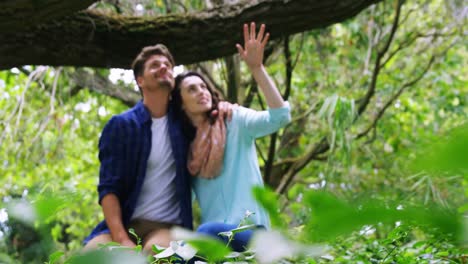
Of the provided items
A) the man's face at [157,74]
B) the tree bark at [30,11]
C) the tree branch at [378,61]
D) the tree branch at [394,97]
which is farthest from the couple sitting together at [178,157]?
the tree branch at [394,97]

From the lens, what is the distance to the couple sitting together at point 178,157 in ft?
8.41

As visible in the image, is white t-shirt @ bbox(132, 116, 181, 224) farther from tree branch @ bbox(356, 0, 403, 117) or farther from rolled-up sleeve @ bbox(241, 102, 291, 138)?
tree branch @ bbox(356, 0, 403, 117)

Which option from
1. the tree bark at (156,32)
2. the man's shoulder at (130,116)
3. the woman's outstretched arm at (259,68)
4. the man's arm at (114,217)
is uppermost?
the tree bark at (156,32)

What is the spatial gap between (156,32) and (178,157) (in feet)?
2.54

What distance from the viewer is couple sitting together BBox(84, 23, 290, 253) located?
2.56 m

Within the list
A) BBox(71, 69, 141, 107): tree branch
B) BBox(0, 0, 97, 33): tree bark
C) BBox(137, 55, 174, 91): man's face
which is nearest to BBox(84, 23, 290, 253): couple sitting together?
BBox(137, 55, 174, 91): man's face

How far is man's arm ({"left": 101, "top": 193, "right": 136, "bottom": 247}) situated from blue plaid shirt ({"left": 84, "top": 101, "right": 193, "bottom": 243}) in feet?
0.09

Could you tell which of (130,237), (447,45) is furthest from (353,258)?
(447,45)

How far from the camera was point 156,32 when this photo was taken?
10.2 ft

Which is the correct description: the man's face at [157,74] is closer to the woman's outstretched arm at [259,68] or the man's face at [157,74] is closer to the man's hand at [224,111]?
the man's hand at [224,111]

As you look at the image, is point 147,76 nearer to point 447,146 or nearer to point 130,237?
point 130,237

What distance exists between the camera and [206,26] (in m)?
3.04

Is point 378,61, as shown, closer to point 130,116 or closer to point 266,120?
point 266,120

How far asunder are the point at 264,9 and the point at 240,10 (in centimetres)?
11
